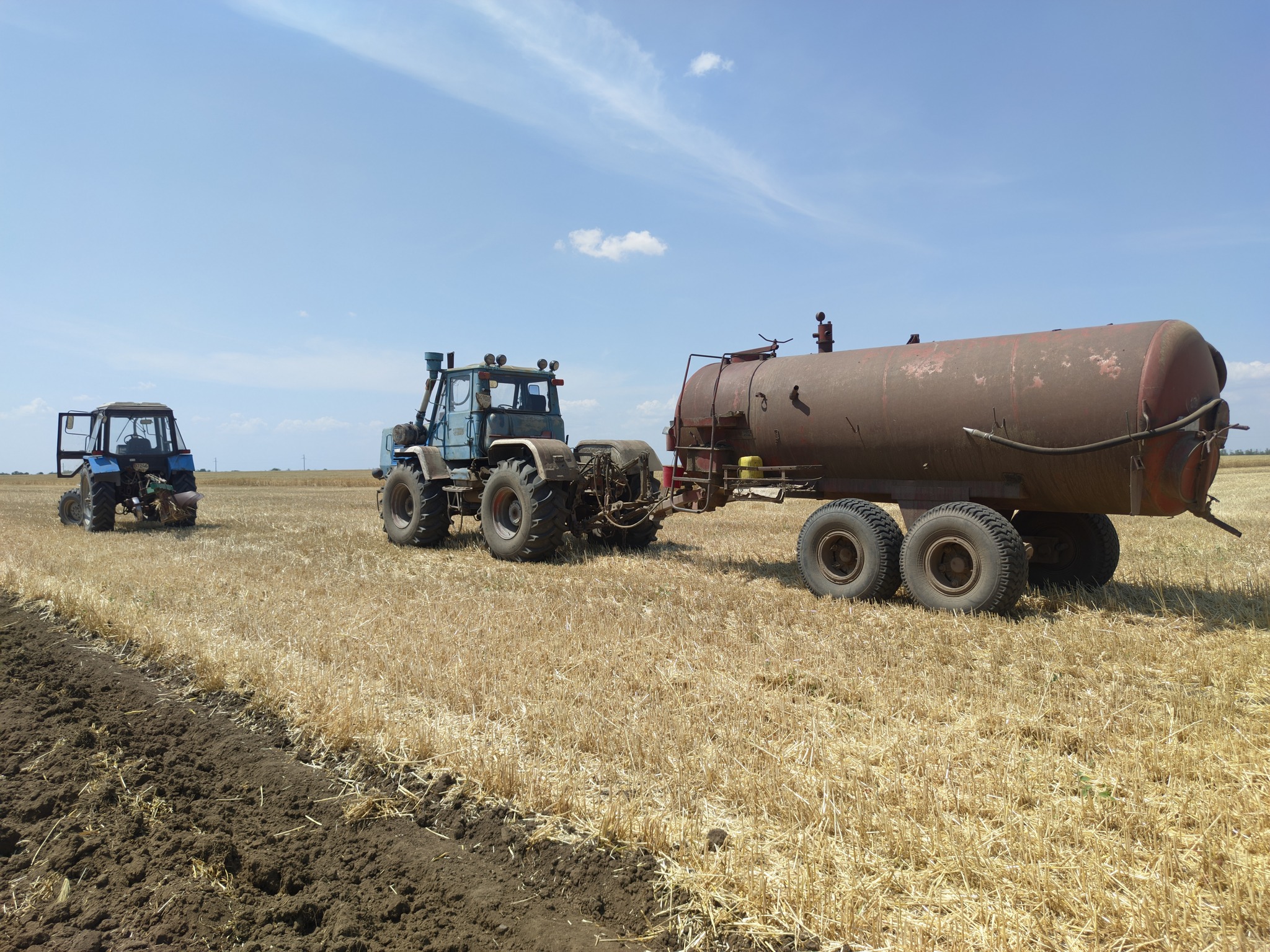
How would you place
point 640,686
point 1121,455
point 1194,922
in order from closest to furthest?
1. point 1194,922
2. point 640,686
3. point 1121,455

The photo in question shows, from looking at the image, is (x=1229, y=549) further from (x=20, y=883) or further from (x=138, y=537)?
(x=138, y=537)

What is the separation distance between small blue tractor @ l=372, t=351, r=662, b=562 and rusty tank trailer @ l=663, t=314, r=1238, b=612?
1826 mm

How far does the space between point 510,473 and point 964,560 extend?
213 inches

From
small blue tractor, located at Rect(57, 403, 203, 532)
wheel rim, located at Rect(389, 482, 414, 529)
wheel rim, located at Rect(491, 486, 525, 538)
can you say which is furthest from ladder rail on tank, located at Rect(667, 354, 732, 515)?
small blue tractor, located at Rect(57, 403, 203, 532)

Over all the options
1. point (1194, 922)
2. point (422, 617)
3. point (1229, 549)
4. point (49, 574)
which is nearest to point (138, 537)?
point (49, 574)

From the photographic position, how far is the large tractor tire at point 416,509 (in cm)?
1117

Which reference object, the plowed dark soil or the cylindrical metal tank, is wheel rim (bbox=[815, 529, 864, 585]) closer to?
the cylindrical metal tank

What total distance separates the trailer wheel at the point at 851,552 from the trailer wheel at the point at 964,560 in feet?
0.61

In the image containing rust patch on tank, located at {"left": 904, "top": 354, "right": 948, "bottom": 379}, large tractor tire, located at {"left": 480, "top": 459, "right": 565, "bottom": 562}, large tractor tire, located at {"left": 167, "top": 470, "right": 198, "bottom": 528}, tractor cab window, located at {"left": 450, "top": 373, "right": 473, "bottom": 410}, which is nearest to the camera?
rust patch on tank, located at {"left": 904, "top": 354, "right": 948, "bottom": 379}

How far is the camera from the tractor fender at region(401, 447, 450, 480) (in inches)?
436

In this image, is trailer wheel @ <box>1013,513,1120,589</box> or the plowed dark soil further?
trailer wheel @ <box>1013,513,1120,589</box>

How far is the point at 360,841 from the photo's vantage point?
310 centimetres

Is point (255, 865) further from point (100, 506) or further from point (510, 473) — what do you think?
point (100, 506)

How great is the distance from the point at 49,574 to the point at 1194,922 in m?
10.1
